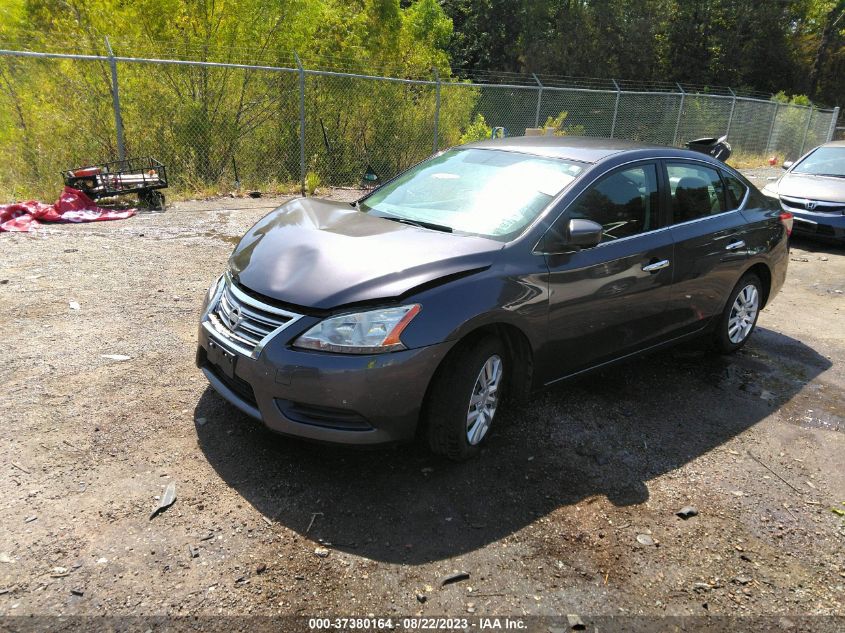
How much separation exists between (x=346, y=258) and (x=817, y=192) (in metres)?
9.26

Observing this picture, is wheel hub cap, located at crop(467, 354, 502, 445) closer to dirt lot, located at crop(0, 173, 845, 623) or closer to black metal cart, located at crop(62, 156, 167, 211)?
dirt lot, located at crop(0, 173, 845, 623)

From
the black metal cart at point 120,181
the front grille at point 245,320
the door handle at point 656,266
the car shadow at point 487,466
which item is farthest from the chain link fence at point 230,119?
the door handle at point 656,266

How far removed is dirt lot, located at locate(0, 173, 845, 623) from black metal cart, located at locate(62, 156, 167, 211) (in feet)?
15.7

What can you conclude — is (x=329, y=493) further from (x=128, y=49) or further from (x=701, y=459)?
(x=128, y=49)

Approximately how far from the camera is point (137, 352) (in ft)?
15.0

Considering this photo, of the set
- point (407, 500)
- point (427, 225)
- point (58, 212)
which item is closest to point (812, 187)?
point (427, 225)

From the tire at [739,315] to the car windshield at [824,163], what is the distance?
630 centimetres

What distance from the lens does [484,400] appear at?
3.50 metres

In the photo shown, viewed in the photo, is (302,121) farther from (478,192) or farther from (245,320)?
(245,320)

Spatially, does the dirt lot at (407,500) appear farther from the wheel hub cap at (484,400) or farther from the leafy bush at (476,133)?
the leafy bush at (476,133)

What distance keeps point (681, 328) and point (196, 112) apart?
33.2ft

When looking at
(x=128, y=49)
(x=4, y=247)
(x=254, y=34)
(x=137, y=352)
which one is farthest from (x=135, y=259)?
(x=254, y=34)

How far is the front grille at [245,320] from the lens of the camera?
3.13 metres

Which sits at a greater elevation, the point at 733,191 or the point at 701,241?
the point at 733,191
